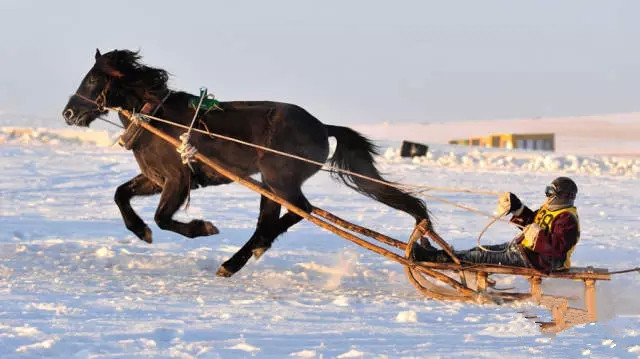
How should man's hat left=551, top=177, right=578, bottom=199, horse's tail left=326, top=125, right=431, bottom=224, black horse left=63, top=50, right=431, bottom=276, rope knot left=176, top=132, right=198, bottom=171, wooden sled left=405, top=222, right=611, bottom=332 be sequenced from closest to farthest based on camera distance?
wooden sled left=405, top=222, right=611, bottom=332
man's hat left=551, top=177, right=578, bottom=199
rope knot left=176, top=132, right=198, bottom=171
black horse left=63, top=50, right=431, bottom=276
horse's tail left=326, top=125, right=431, bottom=224

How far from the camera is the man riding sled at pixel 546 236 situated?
6.11 metres

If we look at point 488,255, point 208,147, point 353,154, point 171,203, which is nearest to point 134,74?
point 208,147

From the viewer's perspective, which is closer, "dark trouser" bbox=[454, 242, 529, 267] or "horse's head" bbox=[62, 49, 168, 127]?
"dark trouser" bbox=[454, 242, 529, 267]

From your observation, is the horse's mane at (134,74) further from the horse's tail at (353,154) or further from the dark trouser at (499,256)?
the dark trouser at (499,256)

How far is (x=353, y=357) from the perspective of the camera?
4625 millimetres

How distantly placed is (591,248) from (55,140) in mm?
20875

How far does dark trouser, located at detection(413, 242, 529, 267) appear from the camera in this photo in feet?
20.6

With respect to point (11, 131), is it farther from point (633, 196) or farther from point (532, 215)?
point (532, 215)

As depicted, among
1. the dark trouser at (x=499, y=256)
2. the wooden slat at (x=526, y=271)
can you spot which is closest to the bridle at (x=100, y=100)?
the wooden slat at (x=526, y=271)

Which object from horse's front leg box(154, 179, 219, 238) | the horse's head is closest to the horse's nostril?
the horse's head

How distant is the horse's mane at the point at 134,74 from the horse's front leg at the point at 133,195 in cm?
76

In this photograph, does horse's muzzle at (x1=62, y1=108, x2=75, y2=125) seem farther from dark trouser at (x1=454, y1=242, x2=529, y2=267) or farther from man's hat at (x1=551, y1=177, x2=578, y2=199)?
man's hat at (x1=551, y1=177, x2=578, y2=199)

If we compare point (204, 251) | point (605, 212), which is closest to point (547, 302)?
point (204, 251)

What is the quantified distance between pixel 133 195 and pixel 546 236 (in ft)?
11.9
